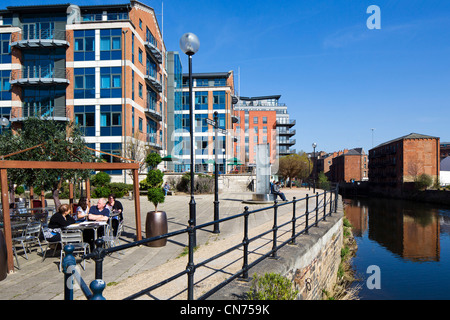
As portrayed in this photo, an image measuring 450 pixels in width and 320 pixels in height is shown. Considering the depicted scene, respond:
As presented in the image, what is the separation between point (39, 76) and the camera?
27.5m

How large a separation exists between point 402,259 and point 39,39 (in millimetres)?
33350

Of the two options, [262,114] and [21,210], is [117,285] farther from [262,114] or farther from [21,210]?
[262,114]

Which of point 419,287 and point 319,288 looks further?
point 419,287

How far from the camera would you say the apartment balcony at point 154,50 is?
31073mm

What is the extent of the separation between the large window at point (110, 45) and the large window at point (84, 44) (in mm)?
942

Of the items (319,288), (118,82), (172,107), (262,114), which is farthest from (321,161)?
(319,288)

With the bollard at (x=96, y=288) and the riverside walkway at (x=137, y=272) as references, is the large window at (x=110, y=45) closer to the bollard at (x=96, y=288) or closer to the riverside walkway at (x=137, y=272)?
the riverside walkway at (x=137, y=272)

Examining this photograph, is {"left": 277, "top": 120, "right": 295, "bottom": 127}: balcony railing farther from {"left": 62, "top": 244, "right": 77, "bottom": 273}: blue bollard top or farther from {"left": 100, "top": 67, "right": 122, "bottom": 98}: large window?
{"left": 62, "top": 244, "right": 77, "bottom": 273}: blue bollard top

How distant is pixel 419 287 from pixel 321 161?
107 m

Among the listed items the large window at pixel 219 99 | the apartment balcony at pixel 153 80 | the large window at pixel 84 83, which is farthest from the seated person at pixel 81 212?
the large window at pixel 219 99

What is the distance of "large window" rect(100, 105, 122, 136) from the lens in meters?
27.2

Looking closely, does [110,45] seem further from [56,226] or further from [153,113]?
[56,226]

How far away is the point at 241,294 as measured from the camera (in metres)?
4.05

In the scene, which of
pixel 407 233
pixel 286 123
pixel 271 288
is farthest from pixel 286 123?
pixel 271 288
